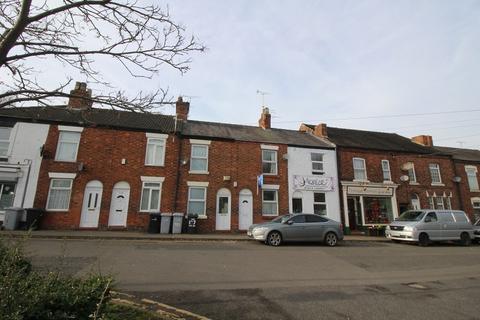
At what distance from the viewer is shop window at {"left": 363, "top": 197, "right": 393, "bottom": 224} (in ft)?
69.6

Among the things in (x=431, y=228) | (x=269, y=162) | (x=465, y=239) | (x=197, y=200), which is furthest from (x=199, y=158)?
(x=465, y=239)

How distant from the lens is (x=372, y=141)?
24516mm

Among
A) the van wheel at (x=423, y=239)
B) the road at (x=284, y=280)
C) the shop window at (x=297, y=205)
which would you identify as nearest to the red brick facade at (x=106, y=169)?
the road at (x=284, y=280)

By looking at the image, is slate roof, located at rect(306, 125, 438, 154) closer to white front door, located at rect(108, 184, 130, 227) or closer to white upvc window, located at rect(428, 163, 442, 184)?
white upvc window, located at rect(428, 163, 442, 184)

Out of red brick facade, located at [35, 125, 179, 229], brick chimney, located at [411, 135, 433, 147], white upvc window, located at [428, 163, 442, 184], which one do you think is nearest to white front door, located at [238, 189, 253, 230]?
red brick facade, located at [35, 125, 179, 229]

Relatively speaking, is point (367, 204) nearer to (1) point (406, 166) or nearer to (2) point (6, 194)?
(1) point (406, 166)

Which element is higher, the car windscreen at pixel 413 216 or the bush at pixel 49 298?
the car windscreen at pixel 413 216

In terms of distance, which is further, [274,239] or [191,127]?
[191,127]

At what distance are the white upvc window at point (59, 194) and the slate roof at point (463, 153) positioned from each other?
29260mm

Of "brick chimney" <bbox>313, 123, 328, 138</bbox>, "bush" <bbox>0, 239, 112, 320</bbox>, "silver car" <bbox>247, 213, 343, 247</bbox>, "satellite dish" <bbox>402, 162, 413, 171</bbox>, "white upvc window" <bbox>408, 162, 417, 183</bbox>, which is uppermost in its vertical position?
"brick chimney" <bbox>313, 123, 328, 138</bbox>

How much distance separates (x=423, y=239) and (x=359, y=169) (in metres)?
7.28

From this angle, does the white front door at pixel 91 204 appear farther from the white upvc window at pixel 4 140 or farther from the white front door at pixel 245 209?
the white front door at pixel 245 209

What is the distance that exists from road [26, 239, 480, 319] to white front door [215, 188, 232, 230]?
6.32 metres

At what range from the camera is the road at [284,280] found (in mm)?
5289
